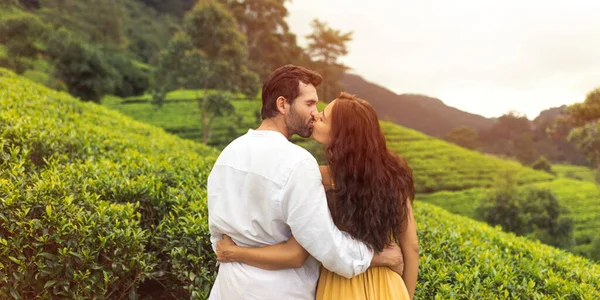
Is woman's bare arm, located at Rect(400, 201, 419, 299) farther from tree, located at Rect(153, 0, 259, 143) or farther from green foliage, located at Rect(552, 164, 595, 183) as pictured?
green foliage, located at Rect(552, 164, 595, 183)

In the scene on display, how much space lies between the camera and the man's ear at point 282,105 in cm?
168

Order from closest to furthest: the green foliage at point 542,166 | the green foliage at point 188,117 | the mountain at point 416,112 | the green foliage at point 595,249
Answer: the green foliage at point 595,249 → the green foliage at point 188,117 → the green foliage at point 542,166 → the mountain at point 416,112

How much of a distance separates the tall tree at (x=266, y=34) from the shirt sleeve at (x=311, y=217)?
105ft

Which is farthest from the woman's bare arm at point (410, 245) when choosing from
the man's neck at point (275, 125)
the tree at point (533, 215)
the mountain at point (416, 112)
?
the mountain at point (416, 112)

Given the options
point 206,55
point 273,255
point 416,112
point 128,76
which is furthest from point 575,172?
point 273,255

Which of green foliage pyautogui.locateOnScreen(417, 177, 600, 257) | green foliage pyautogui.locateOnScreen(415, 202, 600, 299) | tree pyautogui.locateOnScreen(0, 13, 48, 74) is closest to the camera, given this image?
green foliage pyautogui.locateOnScreen(415, 202, 600, 299)

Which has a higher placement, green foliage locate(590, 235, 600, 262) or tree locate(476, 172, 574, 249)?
tree locate(476, 172, 574, 249)

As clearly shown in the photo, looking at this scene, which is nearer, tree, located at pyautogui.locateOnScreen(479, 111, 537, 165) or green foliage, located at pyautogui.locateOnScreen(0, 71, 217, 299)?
green foliage, located at pyautogui.locateOnScreen(0, 71, 217, 299)

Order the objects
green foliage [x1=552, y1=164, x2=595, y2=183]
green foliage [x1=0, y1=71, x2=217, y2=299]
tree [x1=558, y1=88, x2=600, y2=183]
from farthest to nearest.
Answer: green foliage [x1=552, y1=164, x2=595, y2=183]
tree [x1=558, y1=88, x2=600, y2=183]
green foliage [x1=0, y1=71, x2=217, y2=299]

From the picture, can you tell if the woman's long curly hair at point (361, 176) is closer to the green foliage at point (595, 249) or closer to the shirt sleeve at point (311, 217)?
the shirt sleeve at point (311, 217)

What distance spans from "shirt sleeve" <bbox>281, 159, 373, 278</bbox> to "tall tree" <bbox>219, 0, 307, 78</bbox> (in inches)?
1257

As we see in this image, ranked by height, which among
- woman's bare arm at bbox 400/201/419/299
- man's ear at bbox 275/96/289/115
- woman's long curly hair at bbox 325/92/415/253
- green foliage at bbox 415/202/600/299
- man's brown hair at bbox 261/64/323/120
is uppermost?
man's brown hair at bbox 261/64/323/120

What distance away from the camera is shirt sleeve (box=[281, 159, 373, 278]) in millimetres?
1424

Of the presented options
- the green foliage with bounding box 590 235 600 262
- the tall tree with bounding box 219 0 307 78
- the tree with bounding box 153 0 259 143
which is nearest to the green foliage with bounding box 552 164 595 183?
A: the green foliage with bounding box 590 235 600 262
